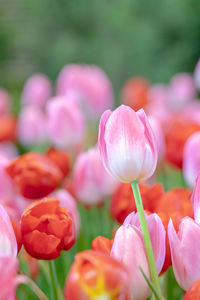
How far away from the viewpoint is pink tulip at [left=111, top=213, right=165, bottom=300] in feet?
1.24

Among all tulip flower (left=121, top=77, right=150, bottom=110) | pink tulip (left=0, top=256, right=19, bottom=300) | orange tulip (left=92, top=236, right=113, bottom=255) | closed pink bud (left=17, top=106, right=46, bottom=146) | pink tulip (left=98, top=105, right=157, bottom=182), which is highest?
pink tulip (left=98, top=105, right=157, bottom=182)

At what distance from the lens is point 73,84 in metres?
1.10

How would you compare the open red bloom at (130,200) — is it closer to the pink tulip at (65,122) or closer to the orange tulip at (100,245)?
the orange tulip at (100,245)

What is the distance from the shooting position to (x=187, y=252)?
38 cm

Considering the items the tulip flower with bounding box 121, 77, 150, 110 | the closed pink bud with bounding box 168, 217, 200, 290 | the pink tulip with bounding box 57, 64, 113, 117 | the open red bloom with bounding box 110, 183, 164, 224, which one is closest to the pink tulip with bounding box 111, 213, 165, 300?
the closed pink bud with bounding box 168, 217, 200, 290

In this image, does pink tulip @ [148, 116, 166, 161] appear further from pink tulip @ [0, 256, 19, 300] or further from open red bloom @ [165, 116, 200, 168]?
pink tulip @ [0, 256, 19, 300]

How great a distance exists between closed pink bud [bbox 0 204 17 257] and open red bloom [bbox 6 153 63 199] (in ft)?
0.56

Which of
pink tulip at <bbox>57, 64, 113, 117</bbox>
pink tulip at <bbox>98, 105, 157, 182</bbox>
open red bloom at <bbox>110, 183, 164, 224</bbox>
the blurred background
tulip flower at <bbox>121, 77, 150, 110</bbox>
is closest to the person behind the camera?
pink tulip at <bbox>98, 105, 157, 182</bbox>

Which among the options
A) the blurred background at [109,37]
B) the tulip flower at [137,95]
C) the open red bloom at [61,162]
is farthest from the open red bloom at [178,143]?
the blurred background at [109,37]

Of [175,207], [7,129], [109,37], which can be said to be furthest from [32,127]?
[109,37]

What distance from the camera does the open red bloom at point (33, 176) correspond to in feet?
1.87

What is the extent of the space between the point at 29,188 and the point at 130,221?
185mm

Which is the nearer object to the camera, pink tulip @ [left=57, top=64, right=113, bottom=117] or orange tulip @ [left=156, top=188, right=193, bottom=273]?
orange tulip @ [left=156, top=188, right=193, bottom=273]

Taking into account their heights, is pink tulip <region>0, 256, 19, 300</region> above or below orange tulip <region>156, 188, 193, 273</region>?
above
